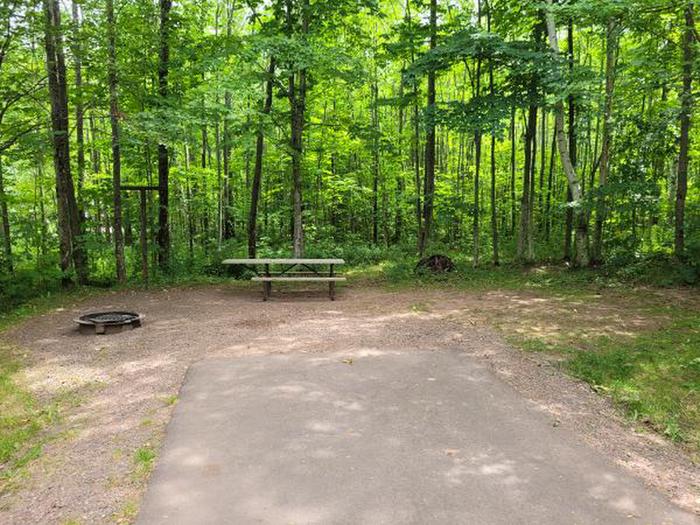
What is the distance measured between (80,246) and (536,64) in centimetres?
1158

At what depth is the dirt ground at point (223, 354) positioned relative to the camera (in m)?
3.14

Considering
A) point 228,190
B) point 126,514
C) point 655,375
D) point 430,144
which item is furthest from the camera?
point 228,190

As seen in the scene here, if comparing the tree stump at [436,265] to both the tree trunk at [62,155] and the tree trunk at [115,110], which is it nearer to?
the tree trunk at [115,110]

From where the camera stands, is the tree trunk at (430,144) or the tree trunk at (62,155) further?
the tree trunk at (430,144)

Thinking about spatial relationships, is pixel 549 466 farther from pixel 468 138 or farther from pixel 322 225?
pixel 468 138

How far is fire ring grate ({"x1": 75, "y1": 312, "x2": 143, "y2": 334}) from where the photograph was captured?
277 inches

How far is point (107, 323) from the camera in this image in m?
7.07

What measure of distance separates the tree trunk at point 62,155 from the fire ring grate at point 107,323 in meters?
4.26

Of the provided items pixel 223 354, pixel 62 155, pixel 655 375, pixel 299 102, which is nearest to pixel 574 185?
pixel 299 102

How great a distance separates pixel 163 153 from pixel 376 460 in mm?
10912

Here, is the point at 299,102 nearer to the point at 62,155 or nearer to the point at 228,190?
the point at 62,155

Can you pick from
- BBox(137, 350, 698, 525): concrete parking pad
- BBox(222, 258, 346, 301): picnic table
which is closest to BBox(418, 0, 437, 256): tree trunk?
BBox(222, 258, 346, 301): picnic table

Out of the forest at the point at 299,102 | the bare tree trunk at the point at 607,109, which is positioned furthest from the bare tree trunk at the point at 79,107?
the bare tree trunk at the point at 607,109

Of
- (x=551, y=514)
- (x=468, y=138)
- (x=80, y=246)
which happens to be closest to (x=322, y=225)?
(x=468, y=138)
